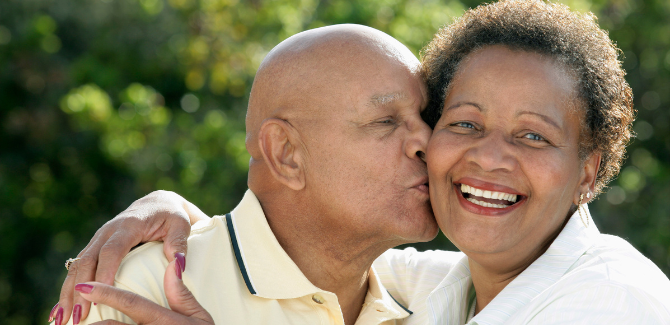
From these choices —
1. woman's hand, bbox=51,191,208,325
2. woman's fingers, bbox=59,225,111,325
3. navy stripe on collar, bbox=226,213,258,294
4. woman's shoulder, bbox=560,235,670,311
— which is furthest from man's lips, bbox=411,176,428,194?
woman's fingers, bbox=59,225,111,325

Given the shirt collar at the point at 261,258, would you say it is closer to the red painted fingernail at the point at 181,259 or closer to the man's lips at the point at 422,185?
the red painted fingernail at the point at 181,259

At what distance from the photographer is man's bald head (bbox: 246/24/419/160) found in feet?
9.86

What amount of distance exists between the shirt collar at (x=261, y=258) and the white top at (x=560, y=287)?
0.71 m

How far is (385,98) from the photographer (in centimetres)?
302

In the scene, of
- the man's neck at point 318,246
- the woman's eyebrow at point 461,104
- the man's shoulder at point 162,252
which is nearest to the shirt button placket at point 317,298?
the man's neck at point 318,246

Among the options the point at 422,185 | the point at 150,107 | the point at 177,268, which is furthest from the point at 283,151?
the point at 150,107

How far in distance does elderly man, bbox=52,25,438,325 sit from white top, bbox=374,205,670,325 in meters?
0.37

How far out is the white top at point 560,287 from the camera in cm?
240

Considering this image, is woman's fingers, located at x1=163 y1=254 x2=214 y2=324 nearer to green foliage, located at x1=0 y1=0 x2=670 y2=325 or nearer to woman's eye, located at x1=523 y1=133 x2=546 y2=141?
woman's eye, located at x1=523 y1=133 x2=546 y2=141

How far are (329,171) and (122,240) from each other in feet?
3.05

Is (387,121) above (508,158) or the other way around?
above

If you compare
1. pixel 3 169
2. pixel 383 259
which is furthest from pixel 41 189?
pixel 383 259

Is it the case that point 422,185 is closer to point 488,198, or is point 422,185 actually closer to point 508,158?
point 488,198

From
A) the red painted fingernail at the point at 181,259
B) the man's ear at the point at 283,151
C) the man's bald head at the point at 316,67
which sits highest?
the man's bald head at the point at 316,67
